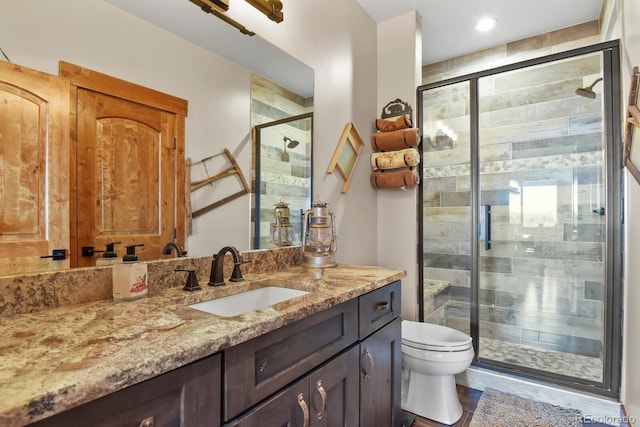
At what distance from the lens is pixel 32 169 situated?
2.97ft

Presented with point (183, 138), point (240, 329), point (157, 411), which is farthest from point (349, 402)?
point (183, 138)

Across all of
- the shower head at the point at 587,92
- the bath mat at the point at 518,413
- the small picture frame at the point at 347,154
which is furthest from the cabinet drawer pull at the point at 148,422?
the shower head at the point at 587,92

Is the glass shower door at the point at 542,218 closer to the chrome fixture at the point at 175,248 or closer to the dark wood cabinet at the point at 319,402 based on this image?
the dark wood cabinet at the point at 319,402

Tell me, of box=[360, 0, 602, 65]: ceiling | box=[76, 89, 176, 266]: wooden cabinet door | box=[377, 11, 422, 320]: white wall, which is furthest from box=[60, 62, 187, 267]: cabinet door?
box=[360, 0, 602, 65]: ceiling

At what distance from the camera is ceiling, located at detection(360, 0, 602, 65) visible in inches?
93.7

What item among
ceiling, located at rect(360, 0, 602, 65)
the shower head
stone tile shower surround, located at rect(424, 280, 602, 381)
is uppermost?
ceiling, located at rect(360, 0, 602, 65)

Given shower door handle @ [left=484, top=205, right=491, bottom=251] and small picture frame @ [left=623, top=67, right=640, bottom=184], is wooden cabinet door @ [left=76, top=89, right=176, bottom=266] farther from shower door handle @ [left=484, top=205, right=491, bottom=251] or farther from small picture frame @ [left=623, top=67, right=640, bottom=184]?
shower door handle @ [left=484, top=205, right=491, bottom=251]

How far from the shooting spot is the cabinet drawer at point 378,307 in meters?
1.34

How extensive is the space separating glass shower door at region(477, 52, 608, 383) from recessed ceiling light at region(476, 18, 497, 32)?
41 centimetres

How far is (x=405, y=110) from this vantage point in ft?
8.16

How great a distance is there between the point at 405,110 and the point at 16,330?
242 cm

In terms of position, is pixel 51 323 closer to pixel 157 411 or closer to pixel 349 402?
pixel 157 411

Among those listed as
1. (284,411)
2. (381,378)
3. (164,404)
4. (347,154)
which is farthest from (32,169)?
(347,154)

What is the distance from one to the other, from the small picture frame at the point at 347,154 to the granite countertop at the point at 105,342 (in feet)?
3.65
